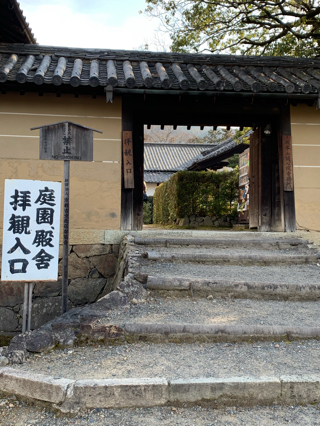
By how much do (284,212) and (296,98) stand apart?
2.38 metres

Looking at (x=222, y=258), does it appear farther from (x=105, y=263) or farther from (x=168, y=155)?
(x=168, y=155)

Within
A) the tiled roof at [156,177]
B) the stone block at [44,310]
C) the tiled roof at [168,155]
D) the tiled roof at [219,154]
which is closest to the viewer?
the stone block at [44,310]

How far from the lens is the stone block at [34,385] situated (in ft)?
8.61

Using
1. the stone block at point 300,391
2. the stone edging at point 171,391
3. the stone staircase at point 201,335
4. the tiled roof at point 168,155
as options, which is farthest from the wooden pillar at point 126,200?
the tiled roof at point 168,155

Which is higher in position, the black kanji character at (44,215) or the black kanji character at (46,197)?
the black kanji character at (46,197)

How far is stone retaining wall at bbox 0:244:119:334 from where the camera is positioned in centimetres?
678

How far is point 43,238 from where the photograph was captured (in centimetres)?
421

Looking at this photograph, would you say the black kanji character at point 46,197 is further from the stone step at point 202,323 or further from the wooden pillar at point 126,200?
the wooden pillar at point 126,200

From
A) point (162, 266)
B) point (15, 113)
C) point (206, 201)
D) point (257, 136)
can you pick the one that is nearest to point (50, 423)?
point (162, 266)

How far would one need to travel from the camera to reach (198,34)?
1277cm

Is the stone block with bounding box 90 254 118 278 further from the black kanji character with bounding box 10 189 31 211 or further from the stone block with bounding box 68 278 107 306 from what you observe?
the black kanji character with bounding box 10 189 31 211

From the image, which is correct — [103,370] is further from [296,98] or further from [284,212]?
[296,98]

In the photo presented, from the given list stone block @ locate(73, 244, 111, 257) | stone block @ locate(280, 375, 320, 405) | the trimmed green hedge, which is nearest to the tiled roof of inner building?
stone block @ locate(73, 244, 111, 257)

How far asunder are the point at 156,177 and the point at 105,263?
861 inches
